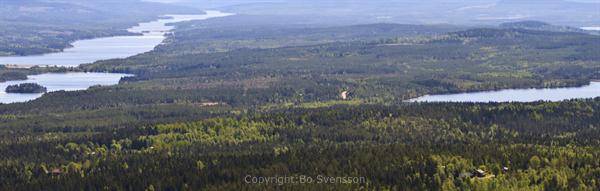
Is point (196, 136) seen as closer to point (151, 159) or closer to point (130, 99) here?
point (151, 159)

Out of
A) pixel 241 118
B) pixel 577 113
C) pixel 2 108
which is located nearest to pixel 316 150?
pixel 241 118

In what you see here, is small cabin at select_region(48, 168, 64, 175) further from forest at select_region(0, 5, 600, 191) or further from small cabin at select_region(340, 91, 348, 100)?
small cabin at select_region(340, 91, 348, 100)

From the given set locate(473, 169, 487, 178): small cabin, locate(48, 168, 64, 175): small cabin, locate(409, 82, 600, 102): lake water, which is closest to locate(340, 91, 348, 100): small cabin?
locate(409, 82, 600, 102): lake water

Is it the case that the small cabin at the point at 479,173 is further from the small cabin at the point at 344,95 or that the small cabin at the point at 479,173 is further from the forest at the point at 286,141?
the small cabin at the point at 344,95

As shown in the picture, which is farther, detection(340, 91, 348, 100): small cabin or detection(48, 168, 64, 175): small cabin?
detection(340, 91, 348, 100): small cabin

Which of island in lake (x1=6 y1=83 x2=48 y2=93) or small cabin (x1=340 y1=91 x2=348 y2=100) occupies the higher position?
island in lake (x1=6 y1=83 x2=48 y2=93)

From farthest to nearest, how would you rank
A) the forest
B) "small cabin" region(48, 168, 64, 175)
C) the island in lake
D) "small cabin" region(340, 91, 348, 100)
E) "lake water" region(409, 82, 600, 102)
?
the island in lake, "small cabin" region(340, 91, 348, 100), "lake water" region(409, 82, 600, 102), "small cabin" region(48, 168, 64, 175), the forest
